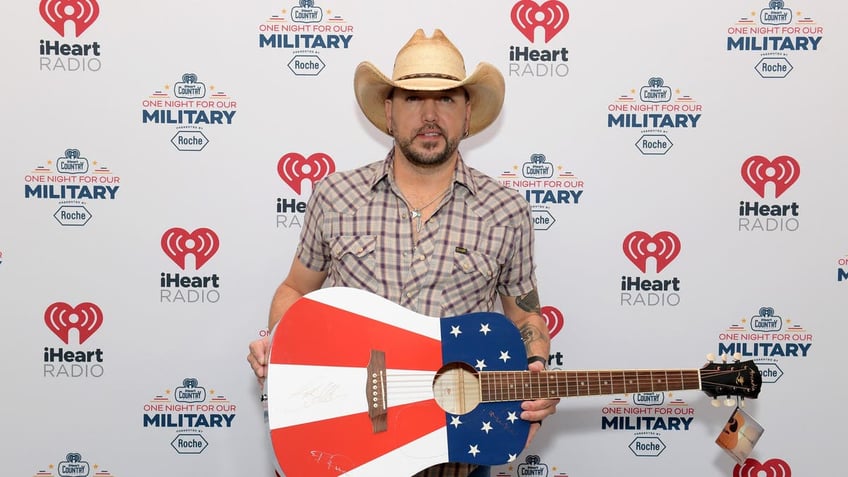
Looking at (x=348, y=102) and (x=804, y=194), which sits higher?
(x=348, y=102)

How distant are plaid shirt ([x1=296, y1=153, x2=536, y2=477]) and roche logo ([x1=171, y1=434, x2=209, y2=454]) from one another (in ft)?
3.16

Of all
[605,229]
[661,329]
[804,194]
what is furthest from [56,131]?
[804,194]

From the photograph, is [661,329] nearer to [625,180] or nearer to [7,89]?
[625,180]

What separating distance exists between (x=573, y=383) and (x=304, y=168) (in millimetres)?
1293

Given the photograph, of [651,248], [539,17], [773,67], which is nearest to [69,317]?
[539,17]

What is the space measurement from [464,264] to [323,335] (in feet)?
1.63

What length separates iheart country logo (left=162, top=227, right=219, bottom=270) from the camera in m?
2.81

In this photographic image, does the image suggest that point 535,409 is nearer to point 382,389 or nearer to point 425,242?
point 382,389

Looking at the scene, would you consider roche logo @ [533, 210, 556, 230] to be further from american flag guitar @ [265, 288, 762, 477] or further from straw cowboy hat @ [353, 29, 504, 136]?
american flag guitar @ [265, 288, 762, 477]

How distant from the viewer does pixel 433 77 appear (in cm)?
226

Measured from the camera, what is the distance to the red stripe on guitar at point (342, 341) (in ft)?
6.23

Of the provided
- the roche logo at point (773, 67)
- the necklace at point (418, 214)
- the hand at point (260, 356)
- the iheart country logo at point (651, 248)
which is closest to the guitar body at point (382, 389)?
the hand at point (260, 356)

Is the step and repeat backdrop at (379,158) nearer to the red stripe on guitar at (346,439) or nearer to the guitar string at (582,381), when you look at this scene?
the guitar string at (582,381)

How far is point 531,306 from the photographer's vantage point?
7.81 feet
